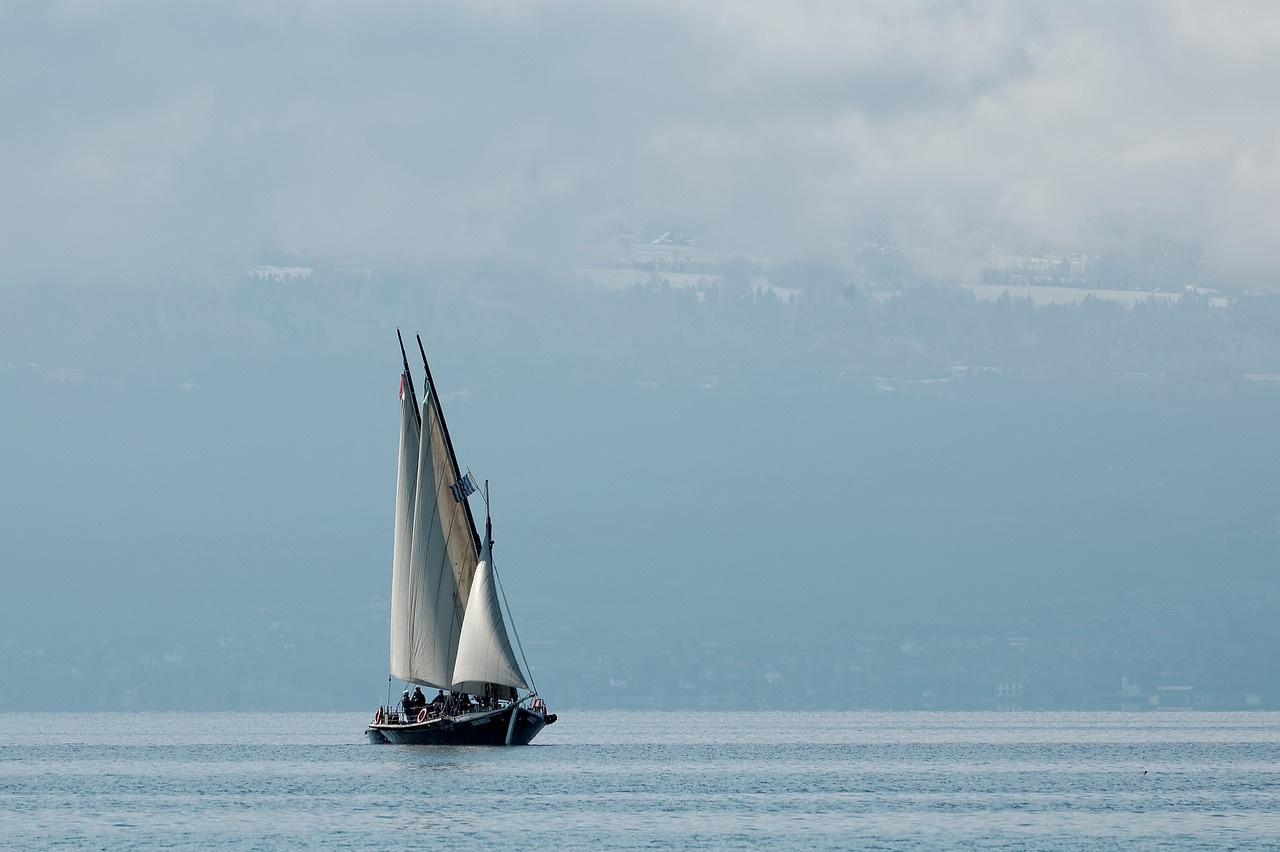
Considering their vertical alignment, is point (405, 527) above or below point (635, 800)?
above

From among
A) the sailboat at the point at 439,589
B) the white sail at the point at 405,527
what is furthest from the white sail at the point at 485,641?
the white sail at the point at 405,527

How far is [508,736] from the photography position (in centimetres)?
13012

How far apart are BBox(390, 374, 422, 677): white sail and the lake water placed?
6.60m

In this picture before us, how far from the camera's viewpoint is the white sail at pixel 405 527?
13038 cm

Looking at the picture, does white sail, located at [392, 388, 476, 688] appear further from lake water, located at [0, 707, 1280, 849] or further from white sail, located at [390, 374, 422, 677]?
lake water, located at [0, 707, 1280, 849]

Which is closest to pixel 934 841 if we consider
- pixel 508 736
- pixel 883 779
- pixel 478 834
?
pixel 478 834

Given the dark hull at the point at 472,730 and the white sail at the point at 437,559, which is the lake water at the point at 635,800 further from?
the white sail at the point at 437,559

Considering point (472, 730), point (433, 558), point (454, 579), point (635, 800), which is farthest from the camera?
point (454, 579)

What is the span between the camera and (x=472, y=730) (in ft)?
419

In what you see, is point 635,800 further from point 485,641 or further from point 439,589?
point 439,589

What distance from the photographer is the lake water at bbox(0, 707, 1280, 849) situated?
275 ft

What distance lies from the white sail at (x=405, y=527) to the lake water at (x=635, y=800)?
660cm

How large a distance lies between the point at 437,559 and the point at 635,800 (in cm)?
2930

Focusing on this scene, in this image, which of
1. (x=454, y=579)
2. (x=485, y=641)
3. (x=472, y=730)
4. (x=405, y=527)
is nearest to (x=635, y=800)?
(x=485, y=641)
